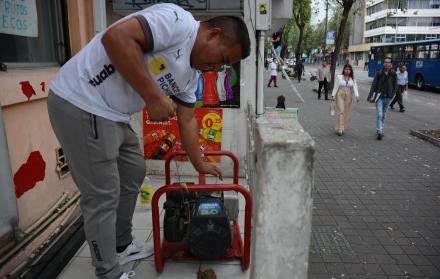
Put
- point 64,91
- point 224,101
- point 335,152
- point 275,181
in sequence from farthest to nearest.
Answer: point 335,152, point 224,101, point 64,91, point 275,181

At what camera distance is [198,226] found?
2.63m

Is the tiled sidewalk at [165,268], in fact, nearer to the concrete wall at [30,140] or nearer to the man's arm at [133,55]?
the concrete wall at [30,140]

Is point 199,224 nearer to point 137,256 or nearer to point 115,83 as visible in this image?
point 137,256

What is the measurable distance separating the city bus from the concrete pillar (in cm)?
2029

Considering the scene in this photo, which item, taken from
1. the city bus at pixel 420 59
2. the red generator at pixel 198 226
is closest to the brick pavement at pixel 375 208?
the red generator at pixel 198 226

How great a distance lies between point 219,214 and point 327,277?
1.15m

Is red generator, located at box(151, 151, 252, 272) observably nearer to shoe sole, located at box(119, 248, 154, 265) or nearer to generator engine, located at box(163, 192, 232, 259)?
generator engine, located at box(163, 192, 232, 259)

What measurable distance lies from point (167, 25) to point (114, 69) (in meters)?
0.39

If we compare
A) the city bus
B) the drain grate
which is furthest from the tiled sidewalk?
the city bus

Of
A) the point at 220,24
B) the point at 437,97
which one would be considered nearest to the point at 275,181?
the point at 220,24

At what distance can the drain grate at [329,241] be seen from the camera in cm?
353

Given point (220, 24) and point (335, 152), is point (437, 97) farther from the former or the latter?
point (220, 24)

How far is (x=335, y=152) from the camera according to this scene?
740cm

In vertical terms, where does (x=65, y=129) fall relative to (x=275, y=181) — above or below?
above
